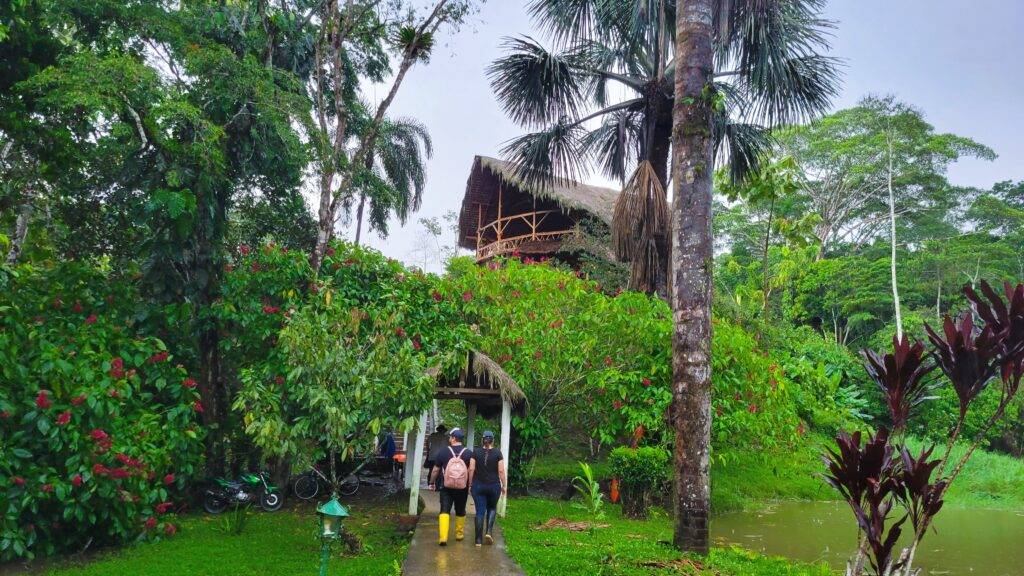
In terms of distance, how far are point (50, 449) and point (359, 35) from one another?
7.07 m

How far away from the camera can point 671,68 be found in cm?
1195

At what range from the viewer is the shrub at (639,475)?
10.1 metres

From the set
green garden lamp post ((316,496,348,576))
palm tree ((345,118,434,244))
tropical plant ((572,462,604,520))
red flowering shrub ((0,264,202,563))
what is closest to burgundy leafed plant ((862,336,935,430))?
green garden lamp post ((316,496,348,576))

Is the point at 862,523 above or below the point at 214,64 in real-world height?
below

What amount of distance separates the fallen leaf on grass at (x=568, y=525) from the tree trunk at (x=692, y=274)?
2.27m

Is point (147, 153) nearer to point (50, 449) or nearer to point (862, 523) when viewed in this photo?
point (50, 449)

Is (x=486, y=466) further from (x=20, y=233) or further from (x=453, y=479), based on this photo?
(x=20, y=233)

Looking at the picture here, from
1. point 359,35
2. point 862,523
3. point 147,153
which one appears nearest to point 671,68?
point 359,35

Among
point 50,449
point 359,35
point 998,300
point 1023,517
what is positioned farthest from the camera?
point 1023,517

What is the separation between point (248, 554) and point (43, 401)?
2.56 metres

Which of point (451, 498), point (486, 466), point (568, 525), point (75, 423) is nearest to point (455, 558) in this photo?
point (451, 498)

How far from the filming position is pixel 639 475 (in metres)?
10.2

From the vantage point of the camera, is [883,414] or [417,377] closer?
[417,377]

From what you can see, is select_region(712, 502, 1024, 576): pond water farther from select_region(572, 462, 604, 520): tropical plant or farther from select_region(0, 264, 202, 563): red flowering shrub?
select_region(0, 264, 202, 563): red flowering shrub
